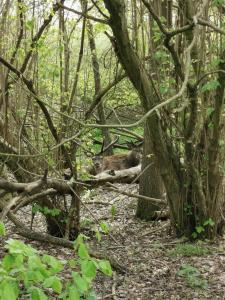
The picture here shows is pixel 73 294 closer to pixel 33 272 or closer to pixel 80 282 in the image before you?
pixel 80 282

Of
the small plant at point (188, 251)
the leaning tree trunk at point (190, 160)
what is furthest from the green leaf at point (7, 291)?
the small plant at point (188, 251)

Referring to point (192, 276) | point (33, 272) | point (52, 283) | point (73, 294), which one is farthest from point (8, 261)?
point (192, 276)

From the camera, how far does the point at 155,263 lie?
5379 mm

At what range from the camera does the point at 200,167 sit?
20.1 feet

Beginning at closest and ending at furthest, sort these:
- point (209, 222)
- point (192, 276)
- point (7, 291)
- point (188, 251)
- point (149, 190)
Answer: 1. point (7, 291)
2. point (192, 276)
3. point (188, 251)
4. point (209, 222)
5. point (149, 190)

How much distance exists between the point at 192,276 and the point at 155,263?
0.59m

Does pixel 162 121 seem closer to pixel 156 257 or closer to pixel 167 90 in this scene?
pixel 167 90

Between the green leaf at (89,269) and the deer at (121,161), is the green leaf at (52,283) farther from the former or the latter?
the deer at (121,161)

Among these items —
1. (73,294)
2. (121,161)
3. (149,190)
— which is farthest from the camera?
(121,161)

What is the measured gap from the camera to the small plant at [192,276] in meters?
4.72

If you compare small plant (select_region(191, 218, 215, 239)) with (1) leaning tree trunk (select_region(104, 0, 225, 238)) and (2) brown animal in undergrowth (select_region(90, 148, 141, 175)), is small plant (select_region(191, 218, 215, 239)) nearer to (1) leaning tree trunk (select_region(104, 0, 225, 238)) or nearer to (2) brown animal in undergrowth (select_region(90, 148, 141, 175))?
(1) leaning tree trunk (select_region(104, 0, 225, 238))

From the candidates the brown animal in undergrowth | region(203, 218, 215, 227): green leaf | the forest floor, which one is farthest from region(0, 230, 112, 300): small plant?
the brown animal in undergrowth

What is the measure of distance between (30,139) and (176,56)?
210 centimetres

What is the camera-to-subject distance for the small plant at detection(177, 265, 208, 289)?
4723mm
